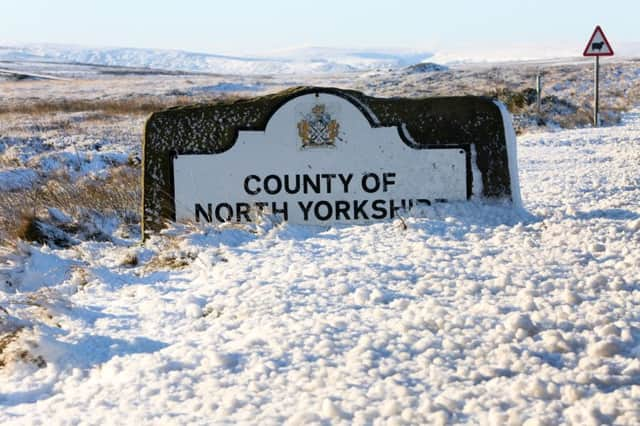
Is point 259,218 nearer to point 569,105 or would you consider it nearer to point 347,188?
point 347,188

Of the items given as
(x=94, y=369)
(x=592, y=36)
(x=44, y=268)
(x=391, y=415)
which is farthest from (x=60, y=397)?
(x=592, y=36)

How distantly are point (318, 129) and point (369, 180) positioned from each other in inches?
19.2

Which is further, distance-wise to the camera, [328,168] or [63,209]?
[63,209]

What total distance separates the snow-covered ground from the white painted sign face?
0.30 metres

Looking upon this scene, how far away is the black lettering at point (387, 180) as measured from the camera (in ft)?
15.9

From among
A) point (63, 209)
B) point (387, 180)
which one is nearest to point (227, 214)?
point (387, 180)

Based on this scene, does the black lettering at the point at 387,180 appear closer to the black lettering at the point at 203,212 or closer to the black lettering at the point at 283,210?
the black lettering at the point at 283,210

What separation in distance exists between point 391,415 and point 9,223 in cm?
427

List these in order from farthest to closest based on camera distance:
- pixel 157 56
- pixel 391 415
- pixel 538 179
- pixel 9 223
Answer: pixel 157 56 < pixel 538 179 < pixel 9 223 < pixel 391 415

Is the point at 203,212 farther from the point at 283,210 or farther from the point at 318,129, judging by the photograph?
the point at 318,129

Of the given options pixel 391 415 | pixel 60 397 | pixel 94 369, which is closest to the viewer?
pixel 391 415

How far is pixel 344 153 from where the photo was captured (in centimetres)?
485

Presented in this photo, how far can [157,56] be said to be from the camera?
156 meters

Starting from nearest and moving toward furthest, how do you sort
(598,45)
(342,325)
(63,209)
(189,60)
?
1. (342,325)
2. (63,209)
3. (598,45)
4. (189,60)
